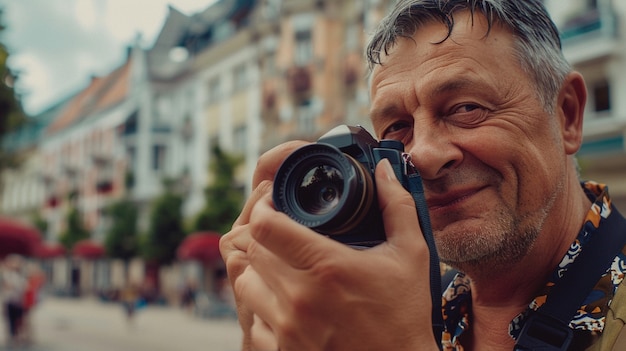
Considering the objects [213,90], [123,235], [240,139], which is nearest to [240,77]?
[213,90]

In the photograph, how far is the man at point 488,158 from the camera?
4.59 feet

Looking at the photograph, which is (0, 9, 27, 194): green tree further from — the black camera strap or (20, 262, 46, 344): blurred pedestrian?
the black camera strap

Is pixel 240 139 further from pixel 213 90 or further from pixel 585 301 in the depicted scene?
pixel 585 301

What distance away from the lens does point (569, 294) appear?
1.39 metres

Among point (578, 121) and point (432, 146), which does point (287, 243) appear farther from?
point (578, 121)

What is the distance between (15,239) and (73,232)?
26.9 meters

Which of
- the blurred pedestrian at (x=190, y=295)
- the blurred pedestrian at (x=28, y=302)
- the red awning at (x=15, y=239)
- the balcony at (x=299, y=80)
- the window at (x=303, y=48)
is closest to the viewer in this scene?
the blurred pedestrian at (x=28, y=302)

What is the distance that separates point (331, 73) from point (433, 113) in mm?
20776

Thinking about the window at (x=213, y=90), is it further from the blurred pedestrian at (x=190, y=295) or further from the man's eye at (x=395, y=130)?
the man's eye at (x=395, y=130)

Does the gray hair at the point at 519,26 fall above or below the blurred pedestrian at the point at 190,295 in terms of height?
above

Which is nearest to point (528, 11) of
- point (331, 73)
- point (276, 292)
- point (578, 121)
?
point (578, 121)

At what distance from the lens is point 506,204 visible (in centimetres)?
142

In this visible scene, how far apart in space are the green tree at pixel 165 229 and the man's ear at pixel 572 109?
25.9 meters

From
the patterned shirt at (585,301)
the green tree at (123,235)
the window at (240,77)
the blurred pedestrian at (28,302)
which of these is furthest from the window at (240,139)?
the patterned shirt at (585,301)
